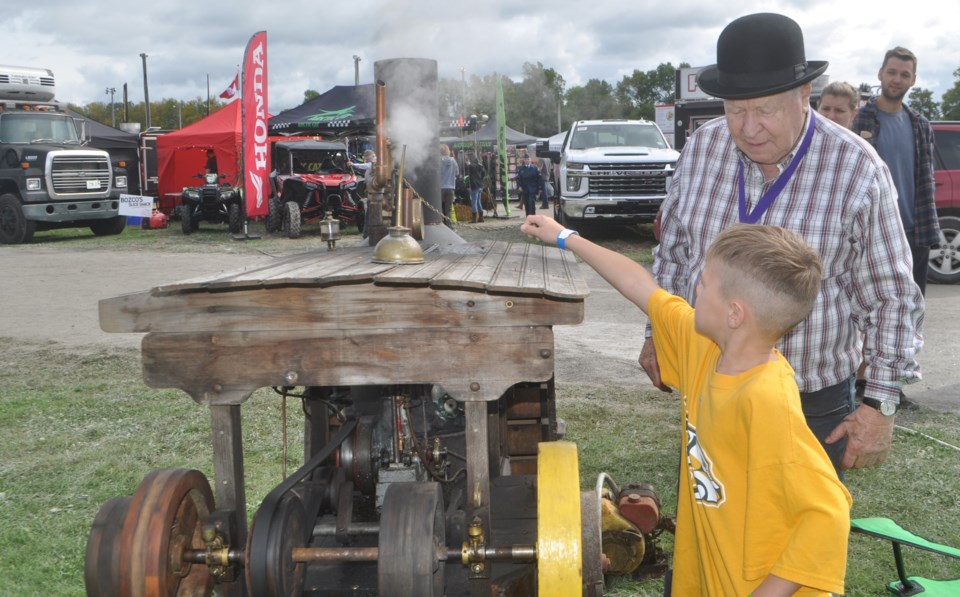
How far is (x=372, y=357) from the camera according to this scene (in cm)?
264

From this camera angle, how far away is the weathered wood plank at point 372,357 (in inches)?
104

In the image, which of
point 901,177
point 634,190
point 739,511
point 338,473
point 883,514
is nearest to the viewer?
point 739,511

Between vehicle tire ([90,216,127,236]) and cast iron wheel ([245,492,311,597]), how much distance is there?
A: 18560 millimetres

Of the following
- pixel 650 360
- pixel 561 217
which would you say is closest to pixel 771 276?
pixel 650 360

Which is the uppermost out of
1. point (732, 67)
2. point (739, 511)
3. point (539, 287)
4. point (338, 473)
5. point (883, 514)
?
point (732, 67)

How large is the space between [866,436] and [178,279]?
6318mm

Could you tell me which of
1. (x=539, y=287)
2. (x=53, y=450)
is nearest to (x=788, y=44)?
(x=539, y=287)

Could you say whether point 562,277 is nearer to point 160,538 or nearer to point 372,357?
point 372,357

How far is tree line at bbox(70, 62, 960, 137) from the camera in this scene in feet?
19.5

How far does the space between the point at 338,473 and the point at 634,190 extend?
39.1 ft

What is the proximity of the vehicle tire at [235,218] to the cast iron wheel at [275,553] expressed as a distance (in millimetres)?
16198

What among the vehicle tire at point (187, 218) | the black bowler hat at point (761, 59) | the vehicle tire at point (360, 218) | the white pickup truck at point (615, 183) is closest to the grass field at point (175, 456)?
the black bowler hat at point (761, 59)

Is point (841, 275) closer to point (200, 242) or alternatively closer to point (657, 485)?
point (657, 485)

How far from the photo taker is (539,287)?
102 inches
